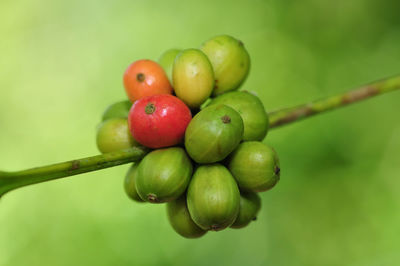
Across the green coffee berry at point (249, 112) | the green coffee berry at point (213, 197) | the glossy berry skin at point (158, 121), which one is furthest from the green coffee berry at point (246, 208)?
the glossy berry skin at point (158, 121)

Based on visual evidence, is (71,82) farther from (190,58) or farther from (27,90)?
(190,58)

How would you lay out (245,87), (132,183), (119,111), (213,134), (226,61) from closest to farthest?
1. (213,134)
2. (132,183)
3. (226,61)
4. (119,111)
5. (245,87)

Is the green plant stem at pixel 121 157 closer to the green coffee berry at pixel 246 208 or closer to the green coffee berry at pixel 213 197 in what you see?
the green coffee berry at pixel 213 197

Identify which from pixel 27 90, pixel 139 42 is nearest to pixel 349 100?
pixel 139 42

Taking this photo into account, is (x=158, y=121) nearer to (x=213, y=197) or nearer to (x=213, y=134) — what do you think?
(x=213, y=134)

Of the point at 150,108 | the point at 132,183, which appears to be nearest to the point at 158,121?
the point at 150,108

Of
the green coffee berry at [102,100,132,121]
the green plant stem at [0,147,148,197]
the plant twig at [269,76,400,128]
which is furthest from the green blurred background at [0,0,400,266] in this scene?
the green plant stem at [0,147,148,197]
